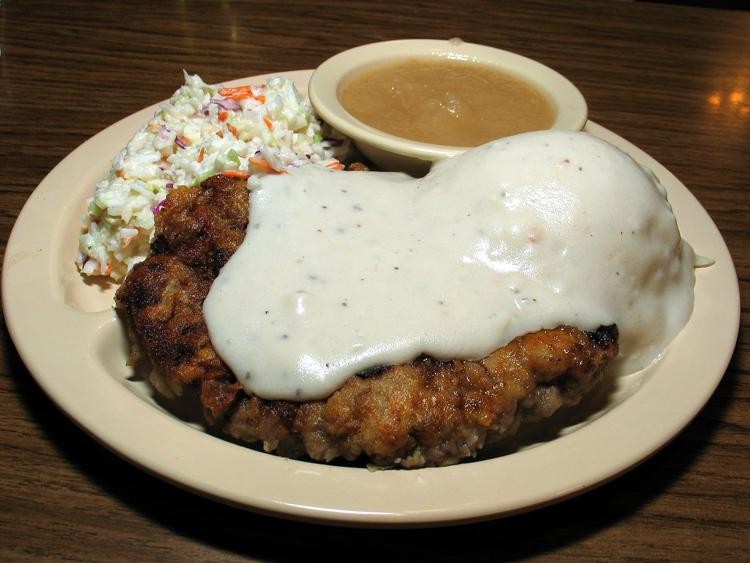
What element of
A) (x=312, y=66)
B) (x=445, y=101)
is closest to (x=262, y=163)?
(x=445, y=101)

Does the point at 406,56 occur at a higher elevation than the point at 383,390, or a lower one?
higher

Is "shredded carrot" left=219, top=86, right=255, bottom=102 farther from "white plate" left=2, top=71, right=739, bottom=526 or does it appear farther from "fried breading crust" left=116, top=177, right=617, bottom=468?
"fried breading crust" left=116, top=177, right=617, bottom=468

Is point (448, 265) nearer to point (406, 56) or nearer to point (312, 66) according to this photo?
point (406, 56)

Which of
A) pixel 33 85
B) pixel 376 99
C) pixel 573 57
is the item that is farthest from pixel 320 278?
pixel 573 57

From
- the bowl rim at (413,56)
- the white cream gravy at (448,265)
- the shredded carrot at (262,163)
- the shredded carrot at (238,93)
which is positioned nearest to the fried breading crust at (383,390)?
the white cream gravy at (448,265)

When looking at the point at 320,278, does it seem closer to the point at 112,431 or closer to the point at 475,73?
the point at 112,431
